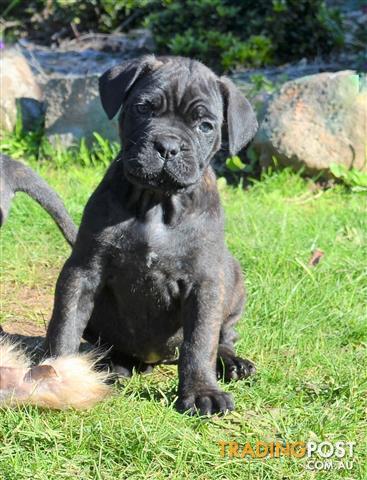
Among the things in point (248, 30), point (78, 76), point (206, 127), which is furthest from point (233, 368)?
point (248, 30)

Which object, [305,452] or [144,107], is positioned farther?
[144,107]

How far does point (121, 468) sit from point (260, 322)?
188 cm

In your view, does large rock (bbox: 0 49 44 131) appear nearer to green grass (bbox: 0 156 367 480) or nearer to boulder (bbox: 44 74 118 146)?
boulder (bbox: 44 74 118 146)

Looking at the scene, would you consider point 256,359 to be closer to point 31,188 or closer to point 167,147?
point 167,147

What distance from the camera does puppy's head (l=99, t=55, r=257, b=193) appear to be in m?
4.16

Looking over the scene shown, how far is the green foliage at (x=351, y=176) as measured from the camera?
25.1 feet

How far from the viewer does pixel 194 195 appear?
4.46 metres

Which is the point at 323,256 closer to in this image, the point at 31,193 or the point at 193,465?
the point at 31,193

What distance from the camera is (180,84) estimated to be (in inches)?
169

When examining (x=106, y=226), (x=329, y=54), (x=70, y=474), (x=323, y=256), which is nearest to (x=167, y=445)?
(x=70, y=474)

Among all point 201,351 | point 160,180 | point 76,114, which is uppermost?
point 160,180

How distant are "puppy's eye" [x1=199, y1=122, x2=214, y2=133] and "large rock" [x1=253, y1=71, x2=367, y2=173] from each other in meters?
3.39

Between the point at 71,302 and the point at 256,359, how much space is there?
44.0 inches

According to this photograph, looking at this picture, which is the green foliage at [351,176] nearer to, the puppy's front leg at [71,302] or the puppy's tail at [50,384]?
the puppy's front leg at [71,302]
